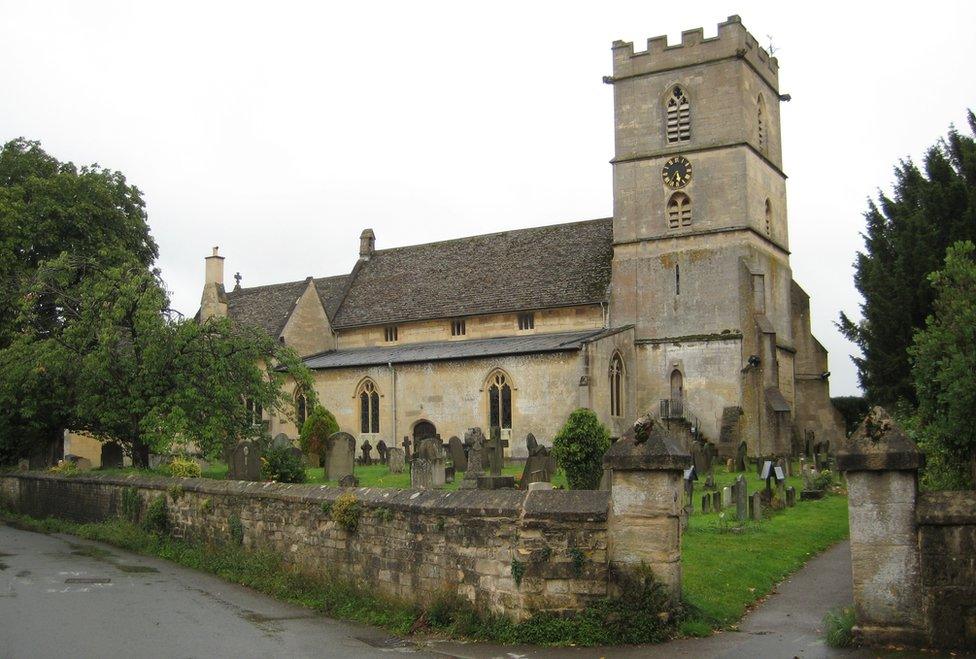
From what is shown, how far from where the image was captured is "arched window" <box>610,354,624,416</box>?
38281 mm

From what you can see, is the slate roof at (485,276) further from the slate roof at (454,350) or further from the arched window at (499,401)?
the arched window at (499,401)

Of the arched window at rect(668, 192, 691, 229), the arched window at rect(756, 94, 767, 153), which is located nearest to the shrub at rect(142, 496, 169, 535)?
the arched window at rect(668, 192, 691, 229)

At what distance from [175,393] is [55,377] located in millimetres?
5168

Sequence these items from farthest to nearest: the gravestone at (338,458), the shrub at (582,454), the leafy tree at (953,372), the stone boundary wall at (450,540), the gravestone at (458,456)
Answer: the gravestone at (458,456), the gravestone at (338,458), the shrub at (582,454), the leafy tree at (953,372), the stone boundary wall at (450,540)

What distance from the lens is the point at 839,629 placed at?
32.0 ft

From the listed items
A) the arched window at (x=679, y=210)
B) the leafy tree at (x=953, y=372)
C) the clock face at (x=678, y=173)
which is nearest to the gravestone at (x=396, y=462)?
the arched window at (x=679, y=210)

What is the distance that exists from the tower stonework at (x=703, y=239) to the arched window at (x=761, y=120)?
0.19 ft

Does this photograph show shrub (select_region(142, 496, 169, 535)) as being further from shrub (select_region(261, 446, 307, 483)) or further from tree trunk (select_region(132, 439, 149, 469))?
tree trunk (select_region(132, 439, 149, 469))

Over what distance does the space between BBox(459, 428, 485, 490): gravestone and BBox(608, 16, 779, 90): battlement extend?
1748 cm

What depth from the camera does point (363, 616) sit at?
12945 millimetres

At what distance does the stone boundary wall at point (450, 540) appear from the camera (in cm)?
1084

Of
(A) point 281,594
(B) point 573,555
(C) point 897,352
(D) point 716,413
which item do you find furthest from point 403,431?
(B) point 573,555

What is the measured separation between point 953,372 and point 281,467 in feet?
50.6

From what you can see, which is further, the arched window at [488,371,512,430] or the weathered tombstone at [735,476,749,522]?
the arched window at [488,371,512,430]
